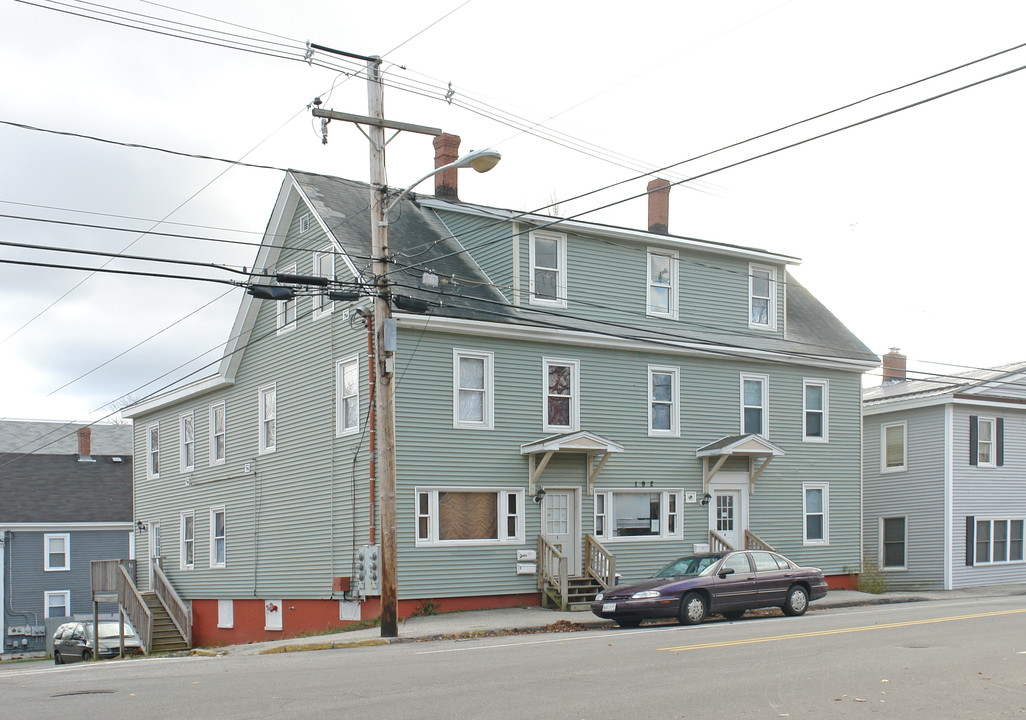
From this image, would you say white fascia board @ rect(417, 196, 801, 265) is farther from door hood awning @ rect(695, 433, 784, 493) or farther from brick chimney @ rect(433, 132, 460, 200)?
door hood awning @ rect(695, 433, 784, 493)

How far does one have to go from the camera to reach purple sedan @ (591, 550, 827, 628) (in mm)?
19969

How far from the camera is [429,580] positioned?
2305 centimetres

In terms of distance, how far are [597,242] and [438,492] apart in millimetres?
7822

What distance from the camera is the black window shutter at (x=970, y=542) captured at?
33031mm

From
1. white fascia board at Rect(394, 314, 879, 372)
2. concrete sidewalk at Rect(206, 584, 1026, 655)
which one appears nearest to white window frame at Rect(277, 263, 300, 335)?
white fascia board at Rect(394, 314, 879, 372)

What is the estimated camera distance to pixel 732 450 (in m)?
27.1

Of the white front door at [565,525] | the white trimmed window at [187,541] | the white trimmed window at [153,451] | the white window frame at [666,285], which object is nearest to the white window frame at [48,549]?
the white trimmed window at [153,451]

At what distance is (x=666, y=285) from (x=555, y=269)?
349 centimetres

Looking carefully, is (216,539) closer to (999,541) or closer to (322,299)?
(322,299)

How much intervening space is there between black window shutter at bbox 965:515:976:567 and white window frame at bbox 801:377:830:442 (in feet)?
21.6

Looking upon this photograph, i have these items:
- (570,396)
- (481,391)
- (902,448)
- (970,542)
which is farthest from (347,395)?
(970,542)

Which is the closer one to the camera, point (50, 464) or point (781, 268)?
point (781, 268)

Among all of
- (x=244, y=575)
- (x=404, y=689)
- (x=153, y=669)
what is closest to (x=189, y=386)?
(x=244, y=575)

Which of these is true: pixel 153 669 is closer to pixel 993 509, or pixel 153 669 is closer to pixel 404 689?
pixel 404 689
